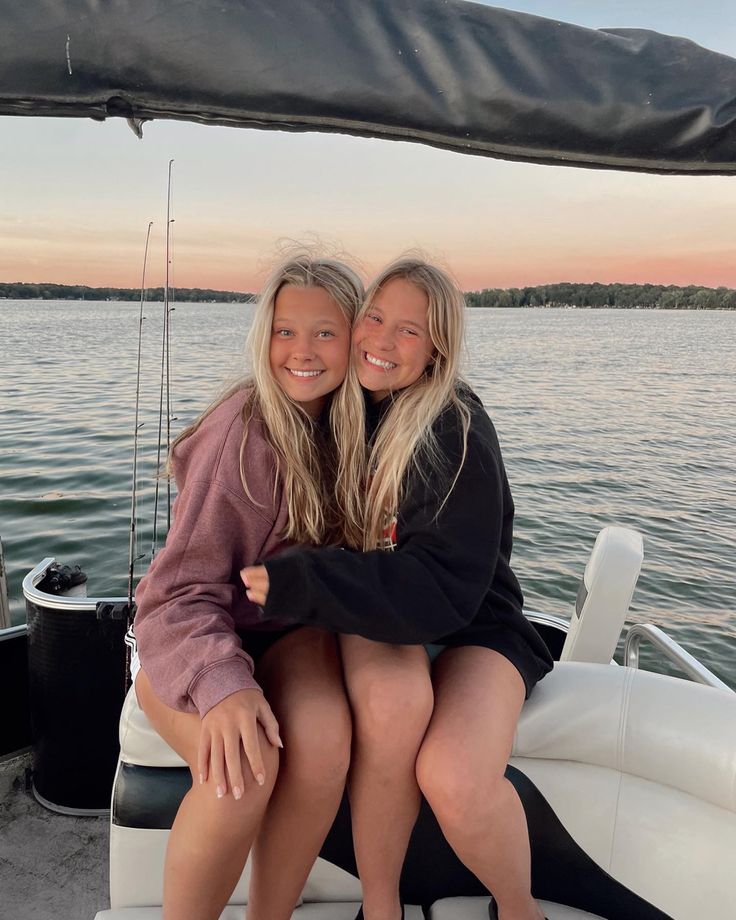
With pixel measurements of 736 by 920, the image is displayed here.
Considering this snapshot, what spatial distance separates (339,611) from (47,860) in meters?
1.43

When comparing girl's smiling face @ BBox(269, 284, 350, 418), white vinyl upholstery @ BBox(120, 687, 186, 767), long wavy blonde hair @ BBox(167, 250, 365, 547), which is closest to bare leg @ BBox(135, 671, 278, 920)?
white vinyl upholstery @ BBox(120, 687, 186, 767)

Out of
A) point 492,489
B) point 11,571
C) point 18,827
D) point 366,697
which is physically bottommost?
point 11,571

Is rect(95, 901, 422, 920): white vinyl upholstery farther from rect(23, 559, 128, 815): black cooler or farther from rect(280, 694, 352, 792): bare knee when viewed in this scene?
rect(23, 559, 128, 815): black cooler

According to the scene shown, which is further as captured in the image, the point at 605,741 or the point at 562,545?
the point at 562,545

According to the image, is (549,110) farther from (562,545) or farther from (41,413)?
(41,413)

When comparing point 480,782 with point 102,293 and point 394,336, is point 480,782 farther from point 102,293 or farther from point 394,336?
point 102,293

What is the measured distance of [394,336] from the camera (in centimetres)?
176

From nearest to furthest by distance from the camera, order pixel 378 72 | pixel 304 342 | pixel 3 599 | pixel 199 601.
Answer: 1. pixel 378 72
2. pixel 199 601
3. pixel 304 342
4. pixel 3 599

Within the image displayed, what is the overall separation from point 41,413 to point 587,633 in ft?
30.1

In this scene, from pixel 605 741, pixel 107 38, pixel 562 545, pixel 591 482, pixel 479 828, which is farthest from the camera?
pixel 591 482

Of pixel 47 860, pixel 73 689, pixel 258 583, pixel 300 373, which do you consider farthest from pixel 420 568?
pixel 47 860

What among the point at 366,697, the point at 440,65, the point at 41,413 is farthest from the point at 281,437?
the point at 41,413

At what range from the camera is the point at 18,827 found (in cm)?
235

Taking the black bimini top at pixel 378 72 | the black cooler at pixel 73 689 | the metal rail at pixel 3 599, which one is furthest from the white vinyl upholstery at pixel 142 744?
the black bimini top at pixel 378 72
